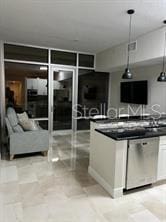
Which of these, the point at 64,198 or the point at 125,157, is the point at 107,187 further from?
the point at 64,198

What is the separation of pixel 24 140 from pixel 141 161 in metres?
2.48

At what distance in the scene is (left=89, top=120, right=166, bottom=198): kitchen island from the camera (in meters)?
2.45

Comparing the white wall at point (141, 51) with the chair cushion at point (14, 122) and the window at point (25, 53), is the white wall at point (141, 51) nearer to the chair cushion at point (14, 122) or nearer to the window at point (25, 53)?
the window at point (25, 53)

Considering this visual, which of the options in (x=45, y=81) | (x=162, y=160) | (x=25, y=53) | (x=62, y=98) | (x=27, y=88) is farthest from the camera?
(x=62, y=98)

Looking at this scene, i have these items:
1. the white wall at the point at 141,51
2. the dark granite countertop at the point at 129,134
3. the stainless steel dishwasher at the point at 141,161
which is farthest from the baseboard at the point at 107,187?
the white wall at the point at 141,51

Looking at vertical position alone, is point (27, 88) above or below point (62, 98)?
above

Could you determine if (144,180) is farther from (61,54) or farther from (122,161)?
(61,54)

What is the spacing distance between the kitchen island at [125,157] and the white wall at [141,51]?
6.36 feet

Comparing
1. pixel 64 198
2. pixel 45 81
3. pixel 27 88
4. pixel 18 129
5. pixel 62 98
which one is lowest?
pixel 64 198

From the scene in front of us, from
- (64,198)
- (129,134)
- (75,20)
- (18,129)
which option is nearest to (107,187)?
(64,198)

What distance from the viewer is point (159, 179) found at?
9.33ft

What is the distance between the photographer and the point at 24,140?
373cm

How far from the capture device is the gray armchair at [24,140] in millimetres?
3649

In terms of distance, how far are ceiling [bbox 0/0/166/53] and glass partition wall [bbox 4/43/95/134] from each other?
663 mm
